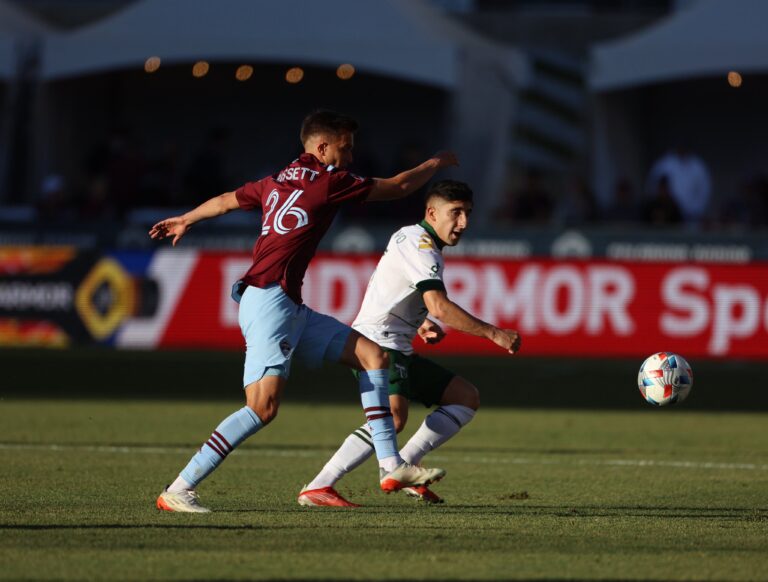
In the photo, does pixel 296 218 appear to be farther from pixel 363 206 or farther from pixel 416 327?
pixel 363 206

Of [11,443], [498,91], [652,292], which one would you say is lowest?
[11,443]

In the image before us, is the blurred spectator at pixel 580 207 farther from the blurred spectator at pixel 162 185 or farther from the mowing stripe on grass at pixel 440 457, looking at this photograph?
the mowing stripe on grass at pixel 440 457

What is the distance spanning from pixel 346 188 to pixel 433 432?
164cm

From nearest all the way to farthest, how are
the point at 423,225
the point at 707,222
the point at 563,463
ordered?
the point at 423,225 < the point at 563,463 < the point at 707,222

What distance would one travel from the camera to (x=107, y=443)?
39.6ft

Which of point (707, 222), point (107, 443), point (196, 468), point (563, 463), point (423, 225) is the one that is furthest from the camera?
point (707, 222)

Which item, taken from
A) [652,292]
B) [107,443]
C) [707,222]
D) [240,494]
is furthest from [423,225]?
[707,222]

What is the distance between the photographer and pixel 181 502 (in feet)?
26.3

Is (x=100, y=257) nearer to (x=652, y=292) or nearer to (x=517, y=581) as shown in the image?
(x=652, y=292)

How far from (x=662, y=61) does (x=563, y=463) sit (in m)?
13.6

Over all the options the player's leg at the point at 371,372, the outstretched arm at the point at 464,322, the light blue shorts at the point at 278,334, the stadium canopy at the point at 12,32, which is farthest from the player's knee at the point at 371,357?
the stadium canopy at the point at 12,32

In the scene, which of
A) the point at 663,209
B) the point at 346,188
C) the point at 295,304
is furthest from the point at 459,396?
the point at 663,209

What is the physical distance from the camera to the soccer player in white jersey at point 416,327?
28.5ft

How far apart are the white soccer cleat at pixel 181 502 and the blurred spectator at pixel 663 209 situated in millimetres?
14890
